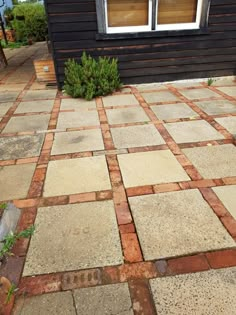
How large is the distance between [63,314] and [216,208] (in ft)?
4.86

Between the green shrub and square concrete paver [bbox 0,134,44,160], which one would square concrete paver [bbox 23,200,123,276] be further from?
the green shrub

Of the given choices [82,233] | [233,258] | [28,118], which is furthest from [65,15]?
[233,258]

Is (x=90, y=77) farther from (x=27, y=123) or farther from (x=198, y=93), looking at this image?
(x=198, y=93)

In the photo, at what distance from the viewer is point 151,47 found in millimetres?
5594

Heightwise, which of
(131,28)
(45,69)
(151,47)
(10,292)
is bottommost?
(10,292)

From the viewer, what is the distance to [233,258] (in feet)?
6.05

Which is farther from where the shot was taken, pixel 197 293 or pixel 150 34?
pixel 150 34

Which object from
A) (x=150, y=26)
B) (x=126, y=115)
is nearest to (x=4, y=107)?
(x=126, y=115)

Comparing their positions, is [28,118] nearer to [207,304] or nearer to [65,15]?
[65,15]

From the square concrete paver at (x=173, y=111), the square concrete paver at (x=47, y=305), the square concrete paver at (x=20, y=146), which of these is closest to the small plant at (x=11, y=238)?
the square concrete paver at (x=47, y=305)

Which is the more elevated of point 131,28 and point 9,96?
point 131,28

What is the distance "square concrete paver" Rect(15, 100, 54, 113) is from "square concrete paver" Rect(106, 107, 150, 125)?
1.23 metres

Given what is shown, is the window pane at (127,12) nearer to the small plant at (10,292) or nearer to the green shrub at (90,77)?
the green shrub at (90,77)

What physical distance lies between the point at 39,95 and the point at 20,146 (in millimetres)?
2472
